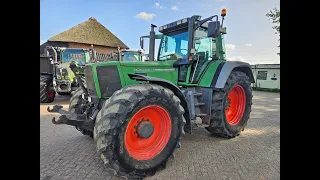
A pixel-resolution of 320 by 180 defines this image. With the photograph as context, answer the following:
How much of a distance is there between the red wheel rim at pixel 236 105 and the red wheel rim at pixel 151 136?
7.27ft

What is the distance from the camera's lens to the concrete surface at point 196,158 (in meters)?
2.95

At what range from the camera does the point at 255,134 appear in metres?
4.92

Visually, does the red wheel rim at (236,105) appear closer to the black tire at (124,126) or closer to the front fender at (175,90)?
the front fender at (175,90)

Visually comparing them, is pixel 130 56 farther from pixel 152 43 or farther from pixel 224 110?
pixel 224 110

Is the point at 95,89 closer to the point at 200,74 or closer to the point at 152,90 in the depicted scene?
the point at 152,90

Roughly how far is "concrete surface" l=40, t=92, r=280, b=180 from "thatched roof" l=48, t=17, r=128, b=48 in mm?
23434

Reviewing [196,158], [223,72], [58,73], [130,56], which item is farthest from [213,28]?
[130,56]

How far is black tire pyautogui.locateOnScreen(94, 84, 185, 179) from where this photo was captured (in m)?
2.57

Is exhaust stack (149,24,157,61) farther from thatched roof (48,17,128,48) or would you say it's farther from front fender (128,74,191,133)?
thatched roof (48,17,128,48)

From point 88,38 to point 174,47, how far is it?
25.1m

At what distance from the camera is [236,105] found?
499cm
